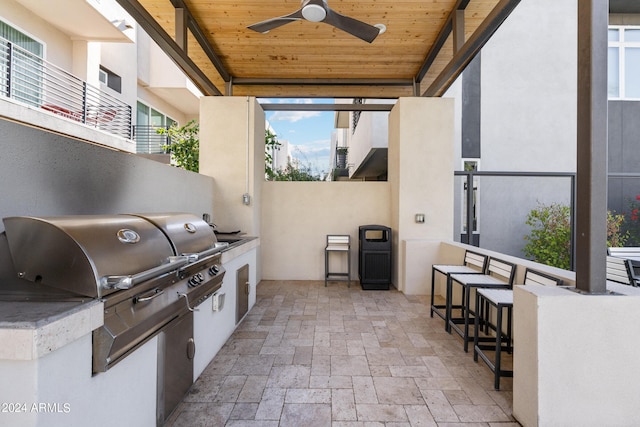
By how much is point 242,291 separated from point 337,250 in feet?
6.70

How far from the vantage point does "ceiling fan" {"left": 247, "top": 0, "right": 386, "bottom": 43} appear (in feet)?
8.54

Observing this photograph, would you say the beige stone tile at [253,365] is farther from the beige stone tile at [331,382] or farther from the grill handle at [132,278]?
the grill handle at [132,278]

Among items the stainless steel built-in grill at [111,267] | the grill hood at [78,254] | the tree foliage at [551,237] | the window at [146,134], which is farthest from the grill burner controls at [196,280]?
the window at [146,134]

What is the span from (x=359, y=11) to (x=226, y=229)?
346cm

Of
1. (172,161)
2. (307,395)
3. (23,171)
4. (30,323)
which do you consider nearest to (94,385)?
(30,323)

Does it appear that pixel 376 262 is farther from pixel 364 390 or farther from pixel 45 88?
pixel 45 88

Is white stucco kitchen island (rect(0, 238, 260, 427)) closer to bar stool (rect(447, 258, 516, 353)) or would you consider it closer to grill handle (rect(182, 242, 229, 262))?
grill handle (rect(182, 242, 229, 262))

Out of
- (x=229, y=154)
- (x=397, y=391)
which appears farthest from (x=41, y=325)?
(x=229, y=154)

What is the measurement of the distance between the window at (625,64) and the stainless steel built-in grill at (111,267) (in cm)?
926

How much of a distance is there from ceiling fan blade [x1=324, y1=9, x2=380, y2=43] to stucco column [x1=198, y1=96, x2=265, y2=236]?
2360 mm

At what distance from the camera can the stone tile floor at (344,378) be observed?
2.01m

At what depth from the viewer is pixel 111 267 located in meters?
1.39

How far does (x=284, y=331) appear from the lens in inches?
133

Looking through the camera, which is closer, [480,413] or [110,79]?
[480,413]
